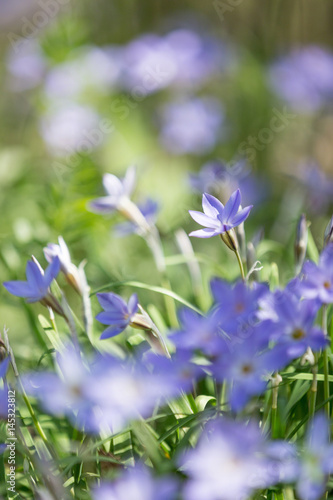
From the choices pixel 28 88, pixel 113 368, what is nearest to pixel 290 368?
pixel 113 368

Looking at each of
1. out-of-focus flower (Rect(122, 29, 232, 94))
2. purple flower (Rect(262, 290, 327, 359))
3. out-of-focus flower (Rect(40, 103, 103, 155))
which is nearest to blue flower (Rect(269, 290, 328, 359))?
purple flower (Rect(262, 290, 327, 359))

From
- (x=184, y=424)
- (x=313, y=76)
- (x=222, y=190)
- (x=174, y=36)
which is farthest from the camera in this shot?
(x=174, y=36)

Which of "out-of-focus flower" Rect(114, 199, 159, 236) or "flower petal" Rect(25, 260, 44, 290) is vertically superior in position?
"flower petal" Rect(25, 260, 44, 290)

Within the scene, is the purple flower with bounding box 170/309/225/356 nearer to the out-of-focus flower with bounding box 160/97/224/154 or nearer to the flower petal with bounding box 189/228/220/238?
the flower petal with bounding box 189/228/220/238

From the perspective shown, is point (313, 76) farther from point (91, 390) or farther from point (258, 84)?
point (91, 390)

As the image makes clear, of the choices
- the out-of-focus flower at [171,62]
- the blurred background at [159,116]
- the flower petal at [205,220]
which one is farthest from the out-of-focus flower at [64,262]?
the out-of-focus flower at [171,62]

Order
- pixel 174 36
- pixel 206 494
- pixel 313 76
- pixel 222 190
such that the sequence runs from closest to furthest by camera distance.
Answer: pixel 206 494 → pixel 222 190 → pixel 313 76 → pixel 174 36
